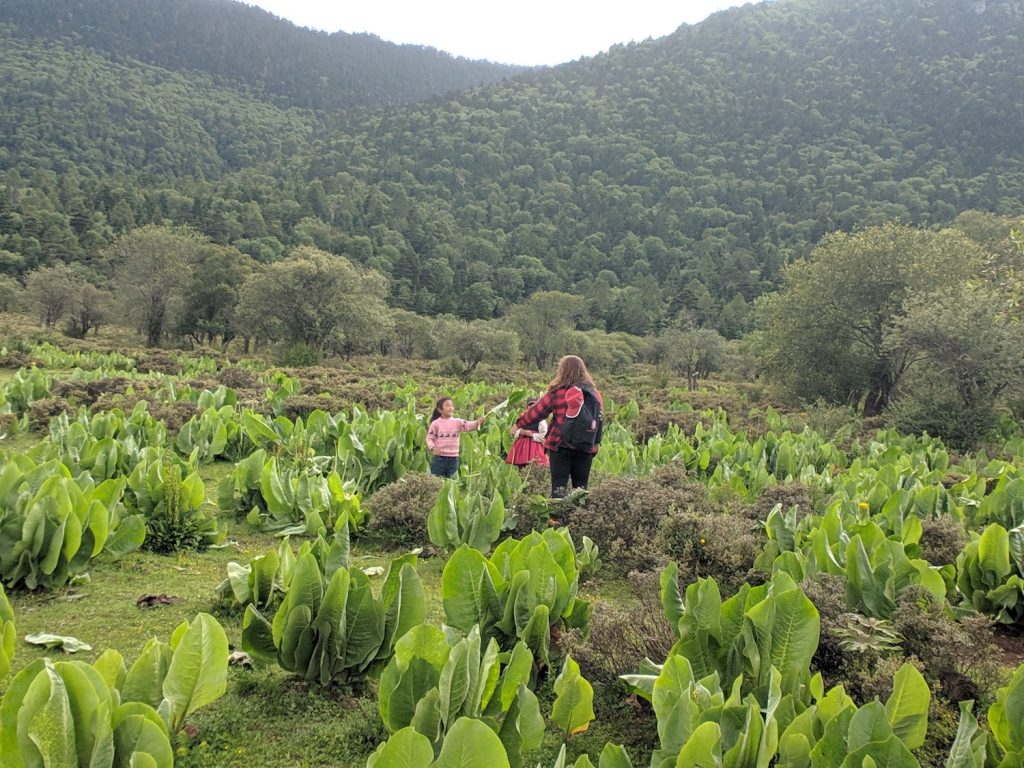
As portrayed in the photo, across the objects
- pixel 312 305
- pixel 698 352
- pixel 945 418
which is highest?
pixel 312 305

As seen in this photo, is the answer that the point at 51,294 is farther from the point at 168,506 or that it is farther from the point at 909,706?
the point at 909,706

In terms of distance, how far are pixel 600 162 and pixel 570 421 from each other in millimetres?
117350

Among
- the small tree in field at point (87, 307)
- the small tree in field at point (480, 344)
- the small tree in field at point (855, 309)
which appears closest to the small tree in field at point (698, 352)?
the small tree in field at point (480, 344)

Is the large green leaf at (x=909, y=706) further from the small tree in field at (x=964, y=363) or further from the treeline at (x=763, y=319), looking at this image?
the small tree in field at (x=964, y=363)

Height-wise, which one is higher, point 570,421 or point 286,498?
point 570,421

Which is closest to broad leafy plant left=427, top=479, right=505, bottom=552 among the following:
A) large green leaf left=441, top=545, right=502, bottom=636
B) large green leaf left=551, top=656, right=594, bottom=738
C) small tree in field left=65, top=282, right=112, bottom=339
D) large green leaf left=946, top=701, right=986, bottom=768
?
large green leaf left=441, top=545, right=502, bottom=636

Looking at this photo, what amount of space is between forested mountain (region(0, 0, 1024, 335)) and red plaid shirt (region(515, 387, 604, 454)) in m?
70.2

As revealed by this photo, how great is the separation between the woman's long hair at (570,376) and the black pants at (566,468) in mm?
639

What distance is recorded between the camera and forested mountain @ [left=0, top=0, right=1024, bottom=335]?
269ft

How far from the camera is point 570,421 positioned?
6.20 meters

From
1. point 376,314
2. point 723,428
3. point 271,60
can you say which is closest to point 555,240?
point 376,314

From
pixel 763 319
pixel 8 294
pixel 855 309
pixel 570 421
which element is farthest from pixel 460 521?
pixel 8 294

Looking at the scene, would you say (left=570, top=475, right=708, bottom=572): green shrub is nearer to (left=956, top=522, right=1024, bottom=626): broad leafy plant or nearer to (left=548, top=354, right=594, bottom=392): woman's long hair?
(left=548, top=354, right=594, bottom=392): woman's long hair

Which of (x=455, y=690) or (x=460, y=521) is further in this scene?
(x=460, y=521)
